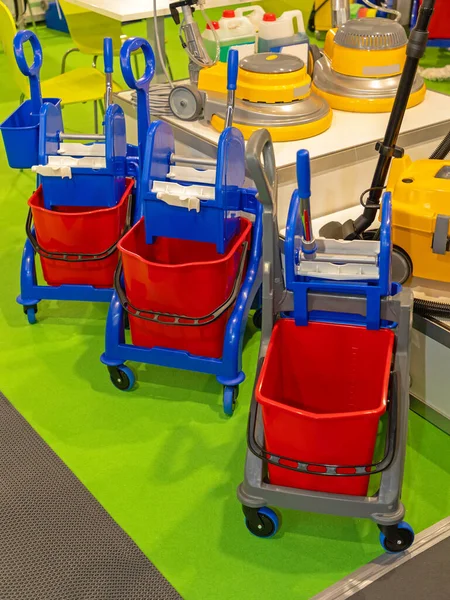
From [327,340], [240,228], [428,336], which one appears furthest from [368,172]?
[327,340]

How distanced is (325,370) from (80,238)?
84cm

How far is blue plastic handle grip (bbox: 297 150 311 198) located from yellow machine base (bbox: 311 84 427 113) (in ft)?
3.92

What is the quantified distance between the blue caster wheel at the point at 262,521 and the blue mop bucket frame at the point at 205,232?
384 mm

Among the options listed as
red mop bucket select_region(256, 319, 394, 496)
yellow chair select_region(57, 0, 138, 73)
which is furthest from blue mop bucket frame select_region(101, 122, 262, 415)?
yellow chair select_region(57, 0, 138, 73)

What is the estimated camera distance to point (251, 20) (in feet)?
9.90

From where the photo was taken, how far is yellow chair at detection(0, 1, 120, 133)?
2.83m

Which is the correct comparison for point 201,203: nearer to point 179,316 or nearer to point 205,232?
point 205,232

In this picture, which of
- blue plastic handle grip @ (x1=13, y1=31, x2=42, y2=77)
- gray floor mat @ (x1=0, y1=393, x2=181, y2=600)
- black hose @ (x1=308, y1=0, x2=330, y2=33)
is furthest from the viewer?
black hose @ (x1=308, y1=0, x2=330, y2=33)

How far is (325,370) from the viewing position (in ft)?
5.44

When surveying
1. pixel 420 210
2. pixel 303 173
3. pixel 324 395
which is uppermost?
pixel 303 173

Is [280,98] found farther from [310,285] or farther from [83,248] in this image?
[310,285]

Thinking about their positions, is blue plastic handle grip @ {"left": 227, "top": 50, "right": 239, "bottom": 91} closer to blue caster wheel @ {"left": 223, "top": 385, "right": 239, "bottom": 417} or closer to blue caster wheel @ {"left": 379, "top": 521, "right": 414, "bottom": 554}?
blue caster wheel @ {"left": 223, "top": 385, "right": 239, "bottom": 417}

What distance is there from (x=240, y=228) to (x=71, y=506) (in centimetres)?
84

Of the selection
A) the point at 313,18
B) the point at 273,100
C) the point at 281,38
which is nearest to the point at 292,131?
the point at 273,100
